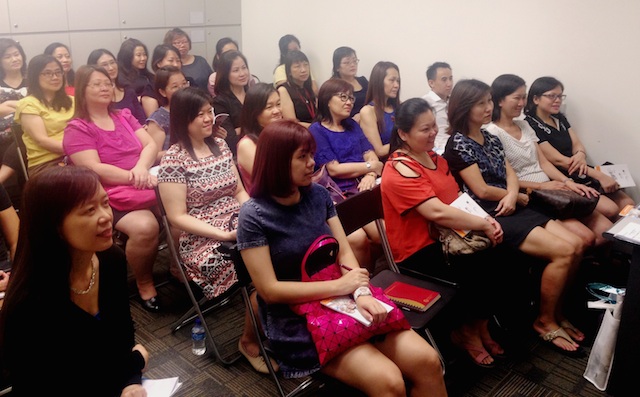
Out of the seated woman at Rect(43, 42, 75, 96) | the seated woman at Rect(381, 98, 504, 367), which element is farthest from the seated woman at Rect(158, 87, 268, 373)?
the seated woman at Rect(43, 42, 75, 96)

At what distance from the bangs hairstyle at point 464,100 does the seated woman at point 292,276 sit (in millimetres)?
1375

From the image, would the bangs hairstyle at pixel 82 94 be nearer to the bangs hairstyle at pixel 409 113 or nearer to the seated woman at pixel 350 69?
the bangs hairstyle at pixel 409 113

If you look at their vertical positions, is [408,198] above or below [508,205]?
above

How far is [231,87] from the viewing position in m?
4.35

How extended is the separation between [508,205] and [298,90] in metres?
2.51

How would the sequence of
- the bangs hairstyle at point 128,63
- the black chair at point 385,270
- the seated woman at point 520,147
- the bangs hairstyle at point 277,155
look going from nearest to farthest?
→ 1. the bangs hairstyle at point 277,155
2. the black chair at point 385,270
3. the seated woman at point 520,147
4. the bangs hairstyle at point 128,63

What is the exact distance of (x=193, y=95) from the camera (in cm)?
280

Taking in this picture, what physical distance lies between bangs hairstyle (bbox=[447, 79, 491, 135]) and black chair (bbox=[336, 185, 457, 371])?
771mm

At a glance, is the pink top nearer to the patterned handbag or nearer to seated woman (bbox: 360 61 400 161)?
seated woman (bbox: 360 61 400 161)

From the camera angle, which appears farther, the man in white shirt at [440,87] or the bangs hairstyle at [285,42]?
the bangs hairstyle at [285,42]

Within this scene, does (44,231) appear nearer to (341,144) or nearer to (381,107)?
(341,144)

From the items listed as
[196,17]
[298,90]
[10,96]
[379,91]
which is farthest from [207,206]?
[196,17]

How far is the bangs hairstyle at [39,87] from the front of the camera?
3629 millimetres

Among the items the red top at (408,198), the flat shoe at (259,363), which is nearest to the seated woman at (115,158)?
the flat shoe at (259,363)
